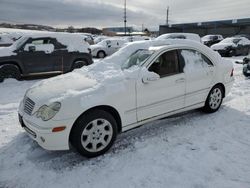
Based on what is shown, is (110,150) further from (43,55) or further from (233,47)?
(233,47)

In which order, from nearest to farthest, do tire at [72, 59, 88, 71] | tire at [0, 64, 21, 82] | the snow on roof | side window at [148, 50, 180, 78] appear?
side window at [148, 50, 180, 78] < tire at [0, 64, 21, 82] < the snow on roof < tire at [72, 59, 88, 71]

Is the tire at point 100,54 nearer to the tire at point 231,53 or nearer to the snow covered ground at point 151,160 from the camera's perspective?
the tire at point 231,53

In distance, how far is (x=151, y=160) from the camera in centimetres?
365

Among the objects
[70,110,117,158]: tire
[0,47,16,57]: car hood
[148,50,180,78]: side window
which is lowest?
[70,110,117,158]: tire

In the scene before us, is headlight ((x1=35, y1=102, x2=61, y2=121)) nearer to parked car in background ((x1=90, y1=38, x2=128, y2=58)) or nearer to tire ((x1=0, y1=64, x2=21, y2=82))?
tire ((x1=0, y1=64, x2=21, y2=82))

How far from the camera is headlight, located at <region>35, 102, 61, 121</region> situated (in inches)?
134

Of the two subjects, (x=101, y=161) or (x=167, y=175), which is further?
(x=101, y=161)

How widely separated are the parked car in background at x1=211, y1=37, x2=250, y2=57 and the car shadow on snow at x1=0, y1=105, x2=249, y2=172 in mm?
13989

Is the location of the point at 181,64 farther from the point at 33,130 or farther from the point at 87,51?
the point at 87,51

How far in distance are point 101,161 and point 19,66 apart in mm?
7063

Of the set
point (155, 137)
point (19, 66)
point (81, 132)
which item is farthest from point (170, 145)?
point (19, 66)

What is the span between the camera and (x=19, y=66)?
936 cm

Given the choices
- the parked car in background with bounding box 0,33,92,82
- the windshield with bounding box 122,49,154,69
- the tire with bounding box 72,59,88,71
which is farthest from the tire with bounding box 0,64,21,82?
the windshield with bounding box 122,49,154,69

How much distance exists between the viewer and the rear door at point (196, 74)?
190 inches
